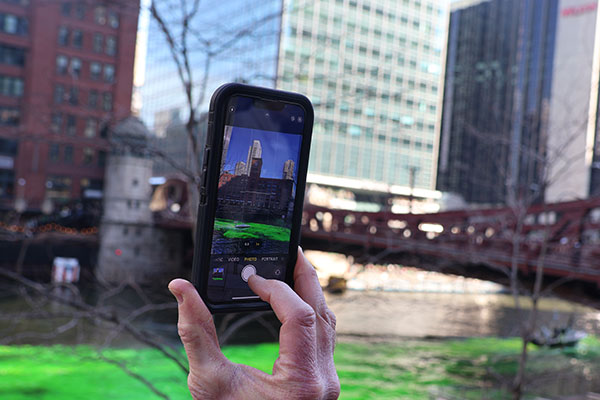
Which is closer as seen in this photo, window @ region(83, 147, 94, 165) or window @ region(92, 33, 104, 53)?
window @ region(92, 33, 104, 53)

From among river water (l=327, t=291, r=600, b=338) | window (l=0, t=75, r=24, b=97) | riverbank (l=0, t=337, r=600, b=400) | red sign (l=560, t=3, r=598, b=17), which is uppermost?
red sign (l=560, t=3, r=598, b=17)

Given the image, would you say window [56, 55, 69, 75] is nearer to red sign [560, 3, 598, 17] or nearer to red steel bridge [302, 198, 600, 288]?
red steel bridge [302, 198, 600, 288]

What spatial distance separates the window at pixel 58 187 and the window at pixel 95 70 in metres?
8.64

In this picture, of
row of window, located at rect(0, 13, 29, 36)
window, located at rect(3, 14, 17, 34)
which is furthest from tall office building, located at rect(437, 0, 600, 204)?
window, located at rect(3, 14, 17, 34)

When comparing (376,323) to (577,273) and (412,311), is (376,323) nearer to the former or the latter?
(412,311)

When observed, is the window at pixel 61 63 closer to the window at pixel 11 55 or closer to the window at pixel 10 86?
the window at pixel 11 55

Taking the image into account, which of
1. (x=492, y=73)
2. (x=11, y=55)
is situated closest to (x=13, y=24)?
(x=11, y=55)

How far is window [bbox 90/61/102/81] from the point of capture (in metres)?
47.8

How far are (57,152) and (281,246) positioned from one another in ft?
165

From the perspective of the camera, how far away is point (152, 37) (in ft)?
27.1

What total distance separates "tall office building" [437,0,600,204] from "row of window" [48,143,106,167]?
94.5ft

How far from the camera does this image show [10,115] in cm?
4472

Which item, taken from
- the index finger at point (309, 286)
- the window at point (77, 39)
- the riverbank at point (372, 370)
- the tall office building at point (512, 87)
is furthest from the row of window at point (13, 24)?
the index finger at point (309, 286)

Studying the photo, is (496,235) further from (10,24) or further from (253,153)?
(10,24)
